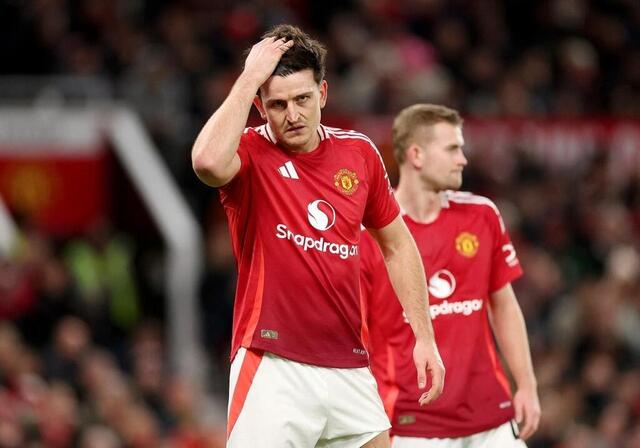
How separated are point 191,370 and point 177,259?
118 cm

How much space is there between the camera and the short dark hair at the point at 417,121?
6790 millimetres

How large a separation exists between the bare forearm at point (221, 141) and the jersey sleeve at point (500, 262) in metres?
2.12

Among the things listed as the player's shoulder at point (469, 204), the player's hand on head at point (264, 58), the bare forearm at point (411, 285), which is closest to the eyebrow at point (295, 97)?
the player's hand on head at point (264, 58)

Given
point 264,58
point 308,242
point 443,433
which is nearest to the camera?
point 264,58

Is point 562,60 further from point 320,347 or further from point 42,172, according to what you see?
point 320,347

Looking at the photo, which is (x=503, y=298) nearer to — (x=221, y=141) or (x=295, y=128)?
(x=295, y=128)

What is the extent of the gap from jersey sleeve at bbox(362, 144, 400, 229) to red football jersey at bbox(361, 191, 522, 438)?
3.08 feet

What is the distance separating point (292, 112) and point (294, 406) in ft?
3.58

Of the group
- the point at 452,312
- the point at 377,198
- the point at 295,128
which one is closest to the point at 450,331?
the point at 452,312

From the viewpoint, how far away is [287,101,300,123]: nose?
5145mm

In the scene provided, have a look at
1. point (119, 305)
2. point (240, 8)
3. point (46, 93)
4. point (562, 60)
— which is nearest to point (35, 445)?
point (119, 305)

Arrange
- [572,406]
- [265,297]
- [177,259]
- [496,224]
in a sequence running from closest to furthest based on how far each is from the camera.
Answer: [265,297], [496,224], [572,406], [177,259]

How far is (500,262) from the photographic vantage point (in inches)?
264

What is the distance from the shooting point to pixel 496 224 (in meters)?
6.76
